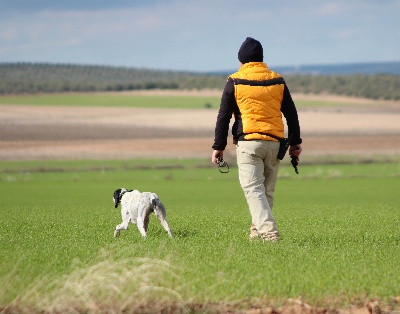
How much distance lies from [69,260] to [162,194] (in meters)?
16.8

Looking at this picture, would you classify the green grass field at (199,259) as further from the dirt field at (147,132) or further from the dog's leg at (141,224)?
the dirt field at (147,132)

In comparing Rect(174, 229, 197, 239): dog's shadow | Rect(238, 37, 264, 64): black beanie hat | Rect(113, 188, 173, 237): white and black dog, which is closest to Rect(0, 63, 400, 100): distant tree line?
Rect(174, 229, 197, 239): dog's shadow

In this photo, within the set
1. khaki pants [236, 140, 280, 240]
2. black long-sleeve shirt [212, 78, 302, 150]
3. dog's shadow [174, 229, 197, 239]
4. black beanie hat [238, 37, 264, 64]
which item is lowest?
dog's shadow [174, 229, 197, 239]

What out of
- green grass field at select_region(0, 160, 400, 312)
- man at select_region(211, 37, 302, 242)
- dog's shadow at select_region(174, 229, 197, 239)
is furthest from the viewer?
dog's shadow at select_region(174, 229, 197, 239)

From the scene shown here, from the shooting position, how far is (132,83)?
95.9 metres

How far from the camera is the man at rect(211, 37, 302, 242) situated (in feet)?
39.7

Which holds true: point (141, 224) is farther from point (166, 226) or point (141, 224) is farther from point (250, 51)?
Answer: point (250, 51)

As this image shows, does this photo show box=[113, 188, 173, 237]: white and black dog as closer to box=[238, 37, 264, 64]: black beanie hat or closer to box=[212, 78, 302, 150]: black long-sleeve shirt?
box=[212, 78, 302, 150]: black long-sleeve shirt

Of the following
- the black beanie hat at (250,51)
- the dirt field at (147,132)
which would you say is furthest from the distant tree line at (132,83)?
the black beanie hat at (250,51)

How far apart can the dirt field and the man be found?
32467 mm

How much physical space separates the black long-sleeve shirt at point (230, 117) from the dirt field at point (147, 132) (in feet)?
106

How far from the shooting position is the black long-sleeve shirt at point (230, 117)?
1212 cm

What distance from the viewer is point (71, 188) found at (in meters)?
30.7

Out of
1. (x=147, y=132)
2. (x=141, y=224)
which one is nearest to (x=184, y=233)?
(x=141, y=224)
